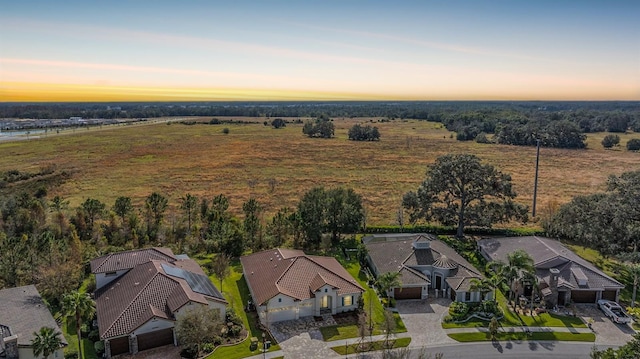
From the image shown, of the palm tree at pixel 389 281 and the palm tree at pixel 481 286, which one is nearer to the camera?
the palm tree at pixel 481 286

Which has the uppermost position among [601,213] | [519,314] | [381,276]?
[601,213]

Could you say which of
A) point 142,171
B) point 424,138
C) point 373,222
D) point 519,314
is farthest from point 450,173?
point 424,138

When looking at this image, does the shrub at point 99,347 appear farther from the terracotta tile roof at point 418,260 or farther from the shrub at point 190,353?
the terracotta tile roof at point 418,260

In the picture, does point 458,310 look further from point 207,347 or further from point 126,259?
point 126,259

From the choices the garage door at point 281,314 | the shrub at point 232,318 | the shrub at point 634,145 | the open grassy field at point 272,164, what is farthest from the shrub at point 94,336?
the shrub at point 634,145

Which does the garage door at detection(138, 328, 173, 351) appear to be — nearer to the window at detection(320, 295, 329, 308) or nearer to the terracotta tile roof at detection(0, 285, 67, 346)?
the terracotta tile roof at detection(0, 285, 67, 346)

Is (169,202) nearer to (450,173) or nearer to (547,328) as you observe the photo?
(450,173)
